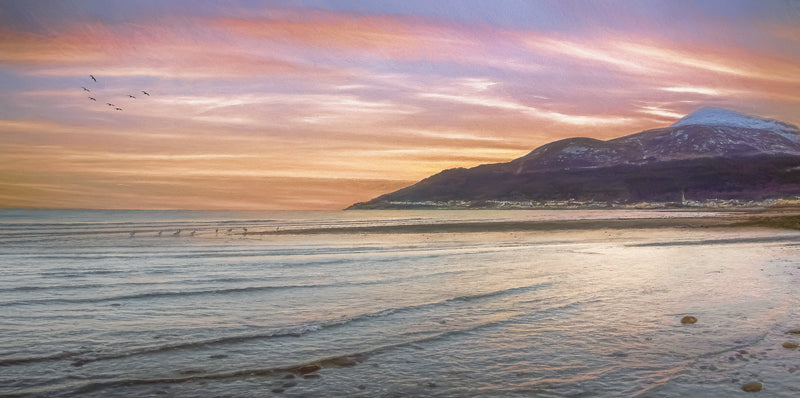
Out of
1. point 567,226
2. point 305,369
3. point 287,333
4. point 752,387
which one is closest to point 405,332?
point 287,333

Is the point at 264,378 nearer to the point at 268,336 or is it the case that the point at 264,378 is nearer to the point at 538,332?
the point at 268,336

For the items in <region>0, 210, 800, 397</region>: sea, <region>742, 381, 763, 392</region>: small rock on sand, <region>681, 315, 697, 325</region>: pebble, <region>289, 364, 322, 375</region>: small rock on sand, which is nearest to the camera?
<region>742, 381, 763, 392</region>: small rock on sand

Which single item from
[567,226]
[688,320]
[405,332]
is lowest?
[567,226]

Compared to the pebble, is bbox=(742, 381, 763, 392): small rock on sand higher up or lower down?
higher up

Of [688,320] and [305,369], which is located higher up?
[305,369]

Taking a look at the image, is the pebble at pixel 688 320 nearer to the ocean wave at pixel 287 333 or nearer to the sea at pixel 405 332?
the sea at pixel 405 332

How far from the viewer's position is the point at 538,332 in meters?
10.1

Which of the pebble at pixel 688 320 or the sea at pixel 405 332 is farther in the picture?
the pebble at pixel 688 320

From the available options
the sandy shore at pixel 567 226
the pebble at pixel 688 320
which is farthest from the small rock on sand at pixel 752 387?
the sandy shore at pixel 567 226

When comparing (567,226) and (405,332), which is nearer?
(405,332)

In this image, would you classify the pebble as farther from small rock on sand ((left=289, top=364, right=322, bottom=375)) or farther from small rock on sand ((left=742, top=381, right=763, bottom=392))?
small rock on sand ((left=289, top=364, right=322, bottom=375))

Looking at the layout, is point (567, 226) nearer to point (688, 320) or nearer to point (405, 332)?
point (688, 320)

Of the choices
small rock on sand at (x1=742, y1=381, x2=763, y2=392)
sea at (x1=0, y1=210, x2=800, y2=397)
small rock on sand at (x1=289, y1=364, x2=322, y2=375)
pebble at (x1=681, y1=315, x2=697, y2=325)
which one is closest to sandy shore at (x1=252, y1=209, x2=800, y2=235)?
sea at (x1=0, y1=210, x2=800, y2=397)

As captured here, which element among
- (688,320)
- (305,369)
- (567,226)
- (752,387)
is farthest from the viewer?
(567,226)
